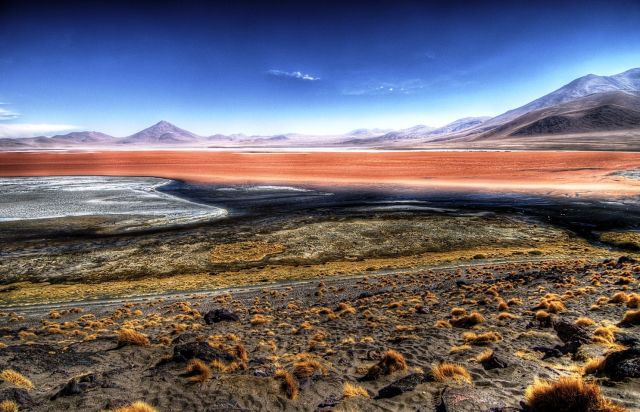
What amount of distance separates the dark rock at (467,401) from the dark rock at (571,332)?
4.27 meters

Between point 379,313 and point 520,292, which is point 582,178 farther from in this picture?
point 379,313

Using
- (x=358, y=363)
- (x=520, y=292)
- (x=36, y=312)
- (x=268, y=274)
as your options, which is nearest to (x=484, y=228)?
Answer: (x=520, y=292)

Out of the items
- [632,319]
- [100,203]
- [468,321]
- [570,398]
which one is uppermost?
[570,398]

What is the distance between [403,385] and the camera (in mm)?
7496

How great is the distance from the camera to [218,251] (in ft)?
85.9

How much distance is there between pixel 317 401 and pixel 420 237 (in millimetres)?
23059

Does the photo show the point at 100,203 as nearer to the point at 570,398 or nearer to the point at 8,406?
the point at 8,406

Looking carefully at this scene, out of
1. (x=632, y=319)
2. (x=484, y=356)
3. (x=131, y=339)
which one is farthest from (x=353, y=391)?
(x=632, y=319)

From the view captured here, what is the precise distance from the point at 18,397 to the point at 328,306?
1103cm

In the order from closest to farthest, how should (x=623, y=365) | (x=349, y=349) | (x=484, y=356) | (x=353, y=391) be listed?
1. (x=623, y=365)
2. (x=353, y=391)
3. (x=484, y=356)
4. (x=349, y=349)

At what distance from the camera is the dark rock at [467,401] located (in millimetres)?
6230

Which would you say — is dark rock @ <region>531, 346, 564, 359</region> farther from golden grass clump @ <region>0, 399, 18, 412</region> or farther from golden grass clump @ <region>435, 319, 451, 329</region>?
golden grass clump @ <region>0, 399, 18, 412</region>

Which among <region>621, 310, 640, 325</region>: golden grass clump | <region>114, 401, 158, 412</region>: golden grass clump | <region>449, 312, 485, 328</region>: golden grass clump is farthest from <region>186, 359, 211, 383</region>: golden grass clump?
<region>621, 310, 640, 325</region>: golden grass clump

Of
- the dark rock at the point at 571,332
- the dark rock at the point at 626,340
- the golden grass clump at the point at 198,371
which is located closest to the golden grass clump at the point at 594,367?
the dark rock at the point at 571,332
